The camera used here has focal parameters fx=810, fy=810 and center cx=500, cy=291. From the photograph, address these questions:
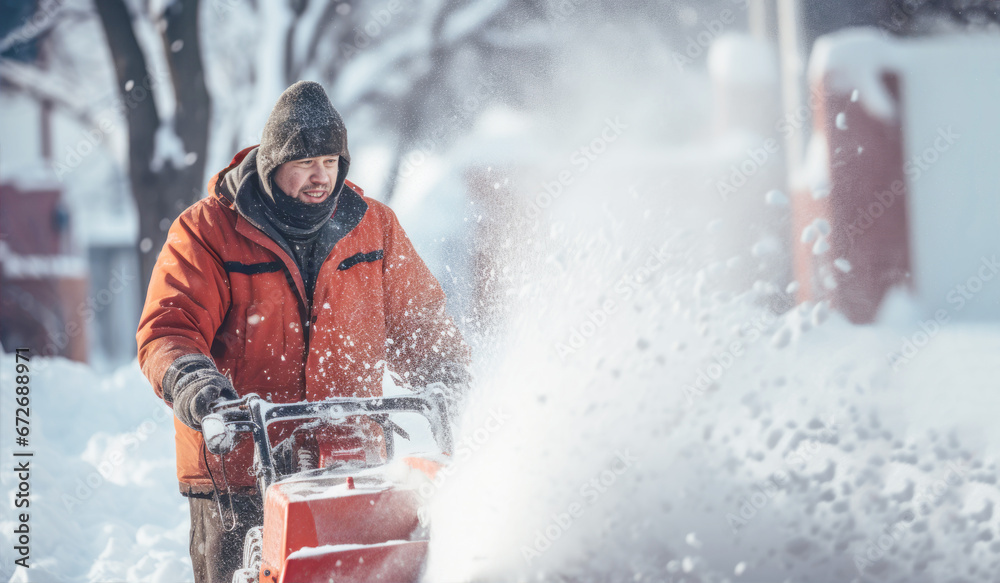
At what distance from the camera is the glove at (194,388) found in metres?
2.16

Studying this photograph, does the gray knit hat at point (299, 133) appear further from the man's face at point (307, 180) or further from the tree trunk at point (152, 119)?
the tree trunk at point (152, 119)

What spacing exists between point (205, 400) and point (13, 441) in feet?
14.1

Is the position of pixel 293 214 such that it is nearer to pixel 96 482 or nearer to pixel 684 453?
pixel 684 453

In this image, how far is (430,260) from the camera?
4.57m

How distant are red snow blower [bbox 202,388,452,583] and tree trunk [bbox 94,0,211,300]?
6.30 metres

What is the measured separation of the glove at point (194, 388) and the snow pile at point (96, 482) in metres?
2.09

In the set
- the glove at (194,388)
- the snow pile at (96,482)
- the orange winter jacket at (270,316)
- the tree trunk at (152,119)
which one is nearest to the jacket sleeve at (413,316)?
the orange winter jacket at (270,316)

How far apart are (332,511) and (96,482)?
399 centimetres

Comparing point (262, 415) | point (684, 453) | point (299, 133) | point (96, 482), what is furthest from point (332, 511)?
point (96, 482)

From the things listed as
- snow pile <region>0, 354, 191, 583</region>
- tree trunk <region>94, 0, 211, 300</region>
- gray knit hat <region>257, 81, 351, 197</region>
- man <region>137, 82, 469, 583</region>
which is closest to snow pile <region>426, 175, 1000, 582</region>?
man <region>137, 82, 469, 583</region>

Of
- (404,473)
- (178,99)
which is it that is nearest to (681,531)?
(404,473)

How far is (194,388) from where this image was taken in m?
2.21

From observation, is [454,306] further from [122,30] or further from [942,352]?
[122,30]

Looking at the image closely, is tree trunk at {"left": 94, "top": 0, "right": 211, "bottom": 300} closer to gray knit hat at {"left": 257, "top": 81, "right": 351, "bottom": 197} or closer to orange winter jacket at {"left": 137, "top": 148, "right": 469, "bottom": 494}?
orange winter jacket at {"left": 137, "top": 148, "right": 469, "bottom": 494}
